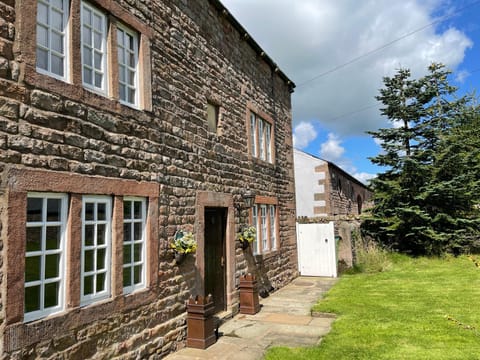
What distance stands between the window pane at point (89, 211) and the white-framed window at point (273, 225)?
22.3ft

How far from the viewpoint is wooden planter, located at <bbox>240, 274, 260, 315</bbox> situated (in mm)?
8164

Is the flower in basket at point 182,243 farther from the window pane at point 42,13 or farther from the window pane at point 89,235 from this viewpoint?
the window pane at point 42,13

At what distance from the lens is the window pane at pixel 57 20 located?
4227mm

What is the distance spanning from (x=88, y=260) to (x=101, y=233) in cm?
38

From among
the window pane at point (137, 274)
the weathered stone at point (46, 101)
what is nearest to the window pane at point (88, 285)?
the window pane at point (137, 274)

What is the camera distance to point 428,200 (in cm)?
1517

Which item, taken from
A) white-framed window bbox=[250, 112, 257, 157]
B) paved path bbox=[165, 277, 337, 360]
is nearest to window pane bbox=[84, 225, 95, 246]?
paved path bbox=[165, 277, 337, 360]

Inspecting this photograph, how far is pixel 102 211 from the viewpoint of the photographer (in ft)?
15.5

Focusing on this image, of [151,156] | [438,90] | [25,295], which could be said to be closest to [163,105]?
[151,156]

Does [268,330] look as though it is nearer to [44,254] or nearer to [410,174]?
[44,254]

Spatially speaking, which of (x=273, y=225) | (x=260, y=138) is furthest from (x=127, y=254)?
(x=273, y=225)

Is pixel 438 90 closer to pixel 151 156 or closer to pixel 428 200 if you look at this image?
pixel 428 200

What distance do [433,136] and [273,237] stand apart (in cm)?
943

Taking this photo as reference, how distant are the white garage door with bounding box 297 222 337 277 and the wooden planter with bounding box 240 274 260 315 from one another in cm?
536
